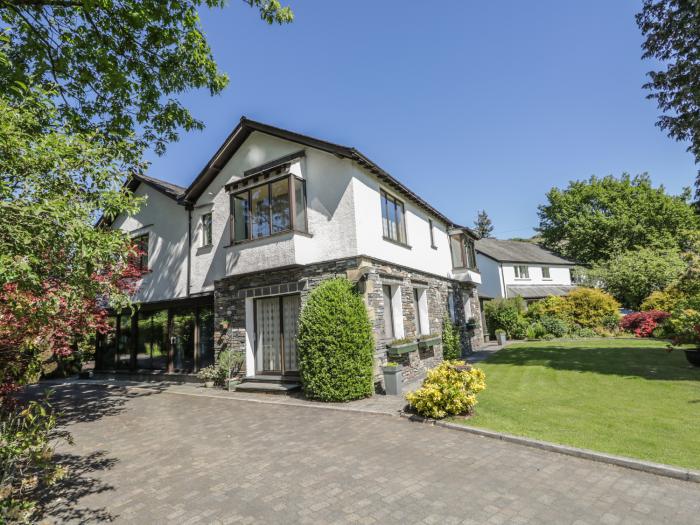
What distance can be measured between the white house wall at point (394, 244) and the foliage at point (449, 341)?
2.59 meters

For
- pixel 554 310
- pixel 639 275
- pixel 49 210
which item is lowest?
pixel 554 310

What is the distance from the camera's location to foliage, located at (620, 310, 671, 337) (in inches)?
869

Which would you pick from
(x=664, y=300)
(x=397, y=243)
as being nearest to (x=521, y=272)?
(x=664, y=300)

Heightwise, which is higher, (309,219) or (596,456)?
(309,219)

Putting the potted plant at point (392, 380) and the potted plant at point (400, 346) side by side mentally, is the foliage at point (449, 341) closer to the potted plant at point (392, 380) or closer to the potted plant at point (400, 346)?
the potted plant at point (400, 346)

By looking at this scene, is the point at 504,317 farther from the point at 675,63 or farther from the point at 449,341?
the point at 675,63

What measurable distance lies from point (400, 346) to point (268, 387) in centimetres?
476

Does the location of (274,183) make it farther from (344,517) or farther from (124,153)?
(344,517)

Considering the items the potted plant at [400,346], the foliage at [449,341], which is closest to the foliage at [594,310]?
the foliage at [449,341]

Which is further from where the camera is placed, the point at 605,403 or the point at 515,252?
the point at 515,252

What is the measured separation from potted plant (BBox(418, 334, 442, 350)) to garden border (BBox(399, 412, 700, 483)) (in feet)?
18.8

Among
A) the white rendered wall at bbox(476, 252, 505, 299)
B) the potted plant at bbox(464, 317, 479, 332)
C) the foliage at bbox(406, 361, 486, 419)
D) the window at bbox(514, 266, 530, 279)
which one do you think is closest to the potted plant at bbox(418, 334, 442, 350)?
the foliage at bbox(406, 361, 486, 419)

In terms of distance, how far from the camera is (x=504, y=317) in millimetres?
25984

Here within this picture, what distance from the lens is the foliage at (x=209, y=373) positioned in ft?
45.2
